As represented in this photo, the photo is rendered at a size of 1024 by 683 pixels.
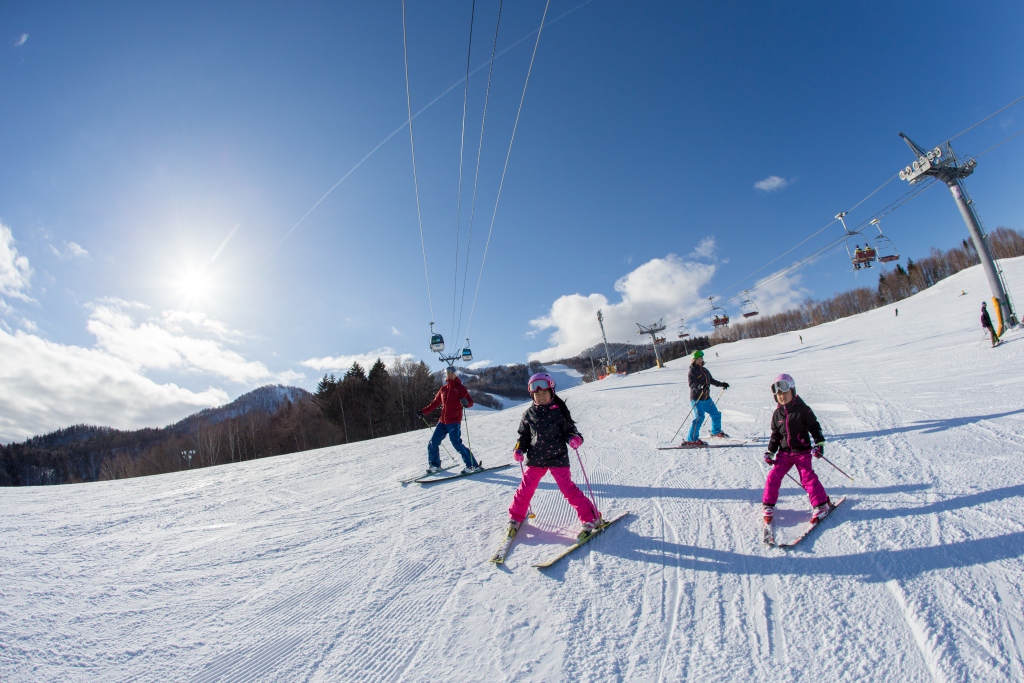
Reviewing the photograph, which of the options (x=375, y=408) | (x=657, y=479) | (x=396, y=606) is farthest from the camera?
(x=375, y=408)

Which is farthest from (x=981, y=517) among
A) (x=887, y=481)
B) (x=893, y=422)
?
(x=893, y=422)

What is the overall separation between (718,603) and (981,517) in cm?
255

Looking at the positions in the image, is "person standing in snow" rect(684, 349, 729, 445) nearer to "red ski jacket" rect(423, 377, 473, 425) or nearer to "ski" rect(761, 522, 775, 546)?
"ski" rect(761, 522, 775, 546)

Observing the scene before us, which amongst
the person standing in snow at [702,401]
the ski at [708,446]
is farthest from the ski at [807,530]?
the person standing in snow at [702,401]

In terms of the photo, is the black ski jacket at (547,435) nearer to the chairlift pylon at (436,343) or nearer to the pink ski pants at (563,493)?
the pink ski pants at (563,493)

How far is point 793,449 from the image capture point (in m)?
3.81

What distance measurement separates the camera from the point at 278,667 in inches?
103

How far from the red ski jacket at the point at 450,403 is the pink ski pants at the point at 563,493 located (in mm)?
3193

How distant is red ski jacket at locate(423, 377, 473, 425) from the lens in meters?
7.13

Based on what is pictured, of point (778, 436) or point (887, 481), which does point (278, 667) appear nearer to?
point (778, 436)

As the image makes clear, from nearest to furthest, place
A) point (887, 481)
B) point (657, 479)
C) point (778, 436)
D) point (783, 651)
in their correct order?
point (783, 651), point (778, 436), point (887, 481), point (657, 479)

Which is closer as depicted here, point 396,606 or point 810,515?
point 396,606

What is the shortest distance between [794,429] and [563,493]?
232 centimetres

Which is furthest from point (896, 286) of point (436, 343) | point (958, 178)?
point (436, 343)
